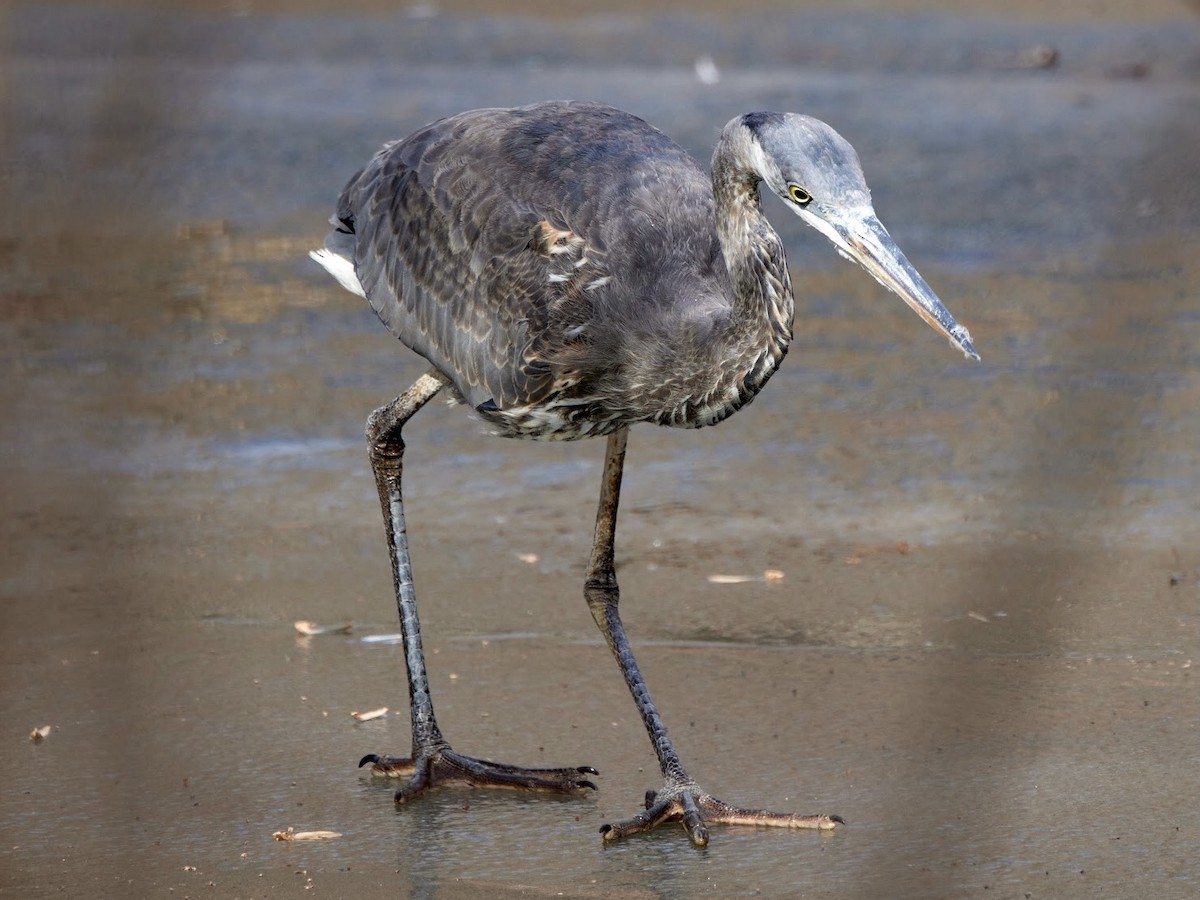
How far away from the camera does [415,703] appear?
4332 millimetres

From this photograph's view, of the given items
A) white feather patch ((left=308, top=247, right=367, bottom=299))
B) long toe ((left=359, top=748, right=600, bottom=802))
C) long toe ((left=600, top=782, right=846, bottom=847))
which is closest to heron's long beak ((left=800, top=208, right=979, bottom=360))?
long toe ((left=600, top=782, right=846, bottom=847))

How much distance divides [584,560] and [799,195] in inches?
93.2

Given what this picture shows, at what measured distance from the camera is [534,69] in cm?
1370

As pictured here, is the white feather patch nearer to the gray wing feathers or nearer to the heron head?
the gray wing feathers

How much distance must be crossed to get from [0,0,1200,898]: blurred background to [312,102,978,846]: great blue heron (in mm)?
222

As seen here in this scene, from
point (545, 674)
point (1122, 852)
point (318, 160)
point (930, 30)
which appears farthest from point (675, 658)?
point (930, 30)

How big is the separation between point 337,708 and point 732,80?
30.6 ft

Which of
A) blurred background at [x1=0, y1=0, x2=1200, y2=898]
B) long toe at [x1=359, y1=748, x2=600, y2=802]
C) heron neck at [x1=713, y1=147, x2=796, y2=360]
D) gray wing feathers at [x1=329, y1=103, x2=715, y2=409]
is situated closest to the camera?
blurred background at [x1=0, y1=0, x2=1200, y2=898]

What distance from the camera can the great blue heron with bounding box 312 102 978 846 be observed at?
3.83 meters

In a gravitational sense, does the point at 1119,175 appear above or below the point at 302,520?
above

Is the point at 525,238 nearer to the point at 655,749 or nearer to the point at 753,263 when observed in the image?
the point at 753,263

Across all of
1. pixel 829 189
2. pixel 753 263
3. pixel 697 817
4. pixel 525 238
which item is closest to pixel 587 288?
pixel 525 238

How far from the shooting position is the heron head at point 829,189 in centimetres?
314

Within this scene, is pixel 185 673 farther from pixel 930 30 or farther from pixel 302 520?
pixel 930 30
